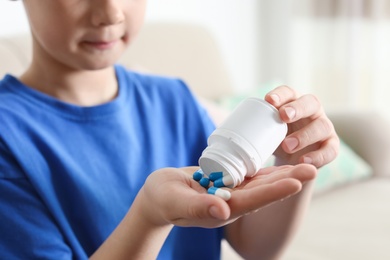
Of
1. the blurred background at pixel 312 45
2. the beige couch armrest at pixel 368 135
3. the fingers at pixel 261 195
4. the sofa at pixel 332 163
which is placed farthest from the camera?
the blurred background at pixel 312 45

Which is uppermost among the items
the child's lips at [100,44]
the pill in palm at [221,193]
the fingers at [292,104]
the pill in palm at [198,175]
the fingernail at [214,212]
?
the child's lips at [100,44]

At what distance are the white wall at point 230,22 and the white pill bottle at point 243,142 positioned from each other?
4.98ft

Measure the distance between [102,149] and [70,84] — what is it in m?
0.10

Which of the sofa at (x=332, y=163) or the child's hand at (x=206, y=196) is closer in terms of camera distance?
the child's hand at (x=206, y=196)

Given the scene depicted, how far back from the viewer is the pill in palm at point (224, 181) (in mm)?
617

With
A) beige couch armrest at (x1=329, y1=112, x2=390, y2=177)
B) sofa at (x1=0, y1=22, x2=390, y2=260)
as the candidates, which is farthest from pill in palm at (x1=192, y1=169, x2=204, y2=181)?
beige couch armrest at (x1=329, y1=112, x2=390, y2=177)

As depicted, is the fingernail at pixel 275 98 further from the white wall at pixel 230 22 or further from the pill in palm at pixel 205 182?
the white wall at pixel 230 22

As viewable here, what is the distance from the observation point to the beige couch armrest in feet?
5.80

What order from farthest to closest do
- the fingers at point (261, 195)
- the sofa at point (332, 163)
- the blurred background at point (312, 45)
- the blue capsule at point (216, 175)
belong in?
1. the blurred background at point (312, 45)
2. the sofa at point (332, 163)
3. the blue capsule at point (216, 175)
4. the fingers at point (261, 195)

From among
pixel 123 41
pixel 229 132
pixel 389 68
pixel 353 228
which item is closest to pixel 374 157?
pixel 353 228

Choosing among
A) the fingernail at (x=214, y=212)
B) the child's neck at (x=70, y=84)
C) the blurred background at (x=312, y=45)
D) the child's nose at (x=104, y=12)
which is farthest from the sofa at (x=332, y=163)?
the fingernail at (x=214, y=212)

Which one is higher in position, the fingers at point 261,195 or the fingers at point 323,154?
the fingers at point 261,195

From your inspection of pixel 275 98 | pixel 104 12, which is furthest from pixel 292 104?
pixel 104 12

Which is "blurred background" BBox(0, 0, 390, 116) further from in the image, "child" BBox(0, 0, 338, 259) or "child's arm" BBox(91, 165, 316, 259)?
"child's arm" BBox(91, 165, 316, 259)
